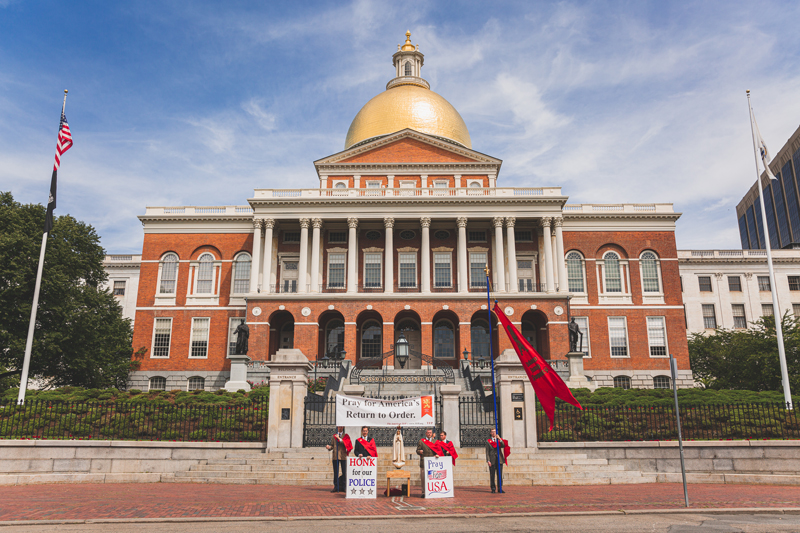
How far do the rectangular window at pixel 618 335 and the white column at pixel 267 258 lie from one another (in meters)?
25.1

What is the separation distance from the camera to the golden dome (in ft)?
168

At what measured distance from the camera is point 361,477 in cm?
1334

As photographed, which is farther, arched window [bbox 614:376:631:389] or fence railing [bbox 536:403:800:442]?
arched window [bbox 614:376:631:389]

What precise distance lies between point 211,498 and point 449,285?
32434 mm

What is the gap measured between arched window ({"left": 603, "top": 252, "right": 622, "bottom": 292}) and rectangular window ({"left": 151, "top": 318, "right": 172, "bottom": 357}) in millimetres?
32793

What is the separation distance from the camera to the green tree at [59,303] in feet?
110

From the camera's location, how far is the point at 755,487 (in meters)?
15.8

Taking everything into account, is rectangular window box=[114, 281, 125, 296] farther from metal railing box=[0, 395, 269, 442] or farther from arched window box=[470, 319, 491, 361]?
metal railing box=[0, 395, 269, 442]

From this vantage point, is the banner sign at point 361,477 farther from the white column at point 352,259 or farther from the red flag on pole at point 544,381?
the white column at point 352,259

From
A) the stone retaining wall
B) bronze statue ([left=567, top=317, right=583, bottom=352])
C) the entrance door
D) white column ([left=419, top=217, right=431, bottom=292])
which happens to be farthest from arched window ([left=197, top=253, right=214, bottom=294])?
the stone retaining wall

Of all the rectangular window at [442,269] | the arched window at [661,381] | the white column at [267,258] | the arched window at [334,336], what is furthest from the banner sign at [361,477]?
the arched window at [661,381]

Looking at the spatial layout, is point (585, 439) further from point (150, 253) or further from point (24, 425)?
point (150, 253)

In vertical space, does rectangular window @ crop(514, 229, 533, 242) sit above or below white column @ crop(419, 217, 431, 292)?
above

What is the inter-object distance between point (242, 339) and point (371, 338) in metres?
9.82
